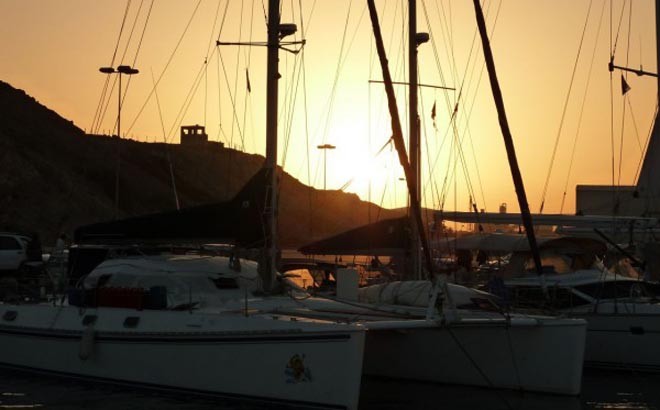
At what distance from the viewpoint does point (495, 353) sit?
15.9 m

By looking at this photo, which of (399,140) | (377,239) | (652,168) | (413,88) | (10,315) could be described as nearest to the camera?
(399,140)

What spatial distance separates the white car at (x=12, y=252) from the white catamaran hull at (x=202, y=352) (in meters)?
15.1

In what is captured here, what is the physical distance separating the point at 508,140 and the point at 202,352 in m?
6.91

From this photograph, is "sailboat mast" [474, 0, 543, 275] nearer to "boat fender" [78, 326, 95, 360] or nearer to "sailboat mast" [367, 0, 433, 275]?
"sailboat mast" [367, 0, 433, 275]

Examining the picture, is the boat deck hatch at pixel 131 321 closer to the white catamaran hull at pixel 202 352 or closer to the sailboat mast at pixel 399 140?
the white catamaran hull at pixel 202 352

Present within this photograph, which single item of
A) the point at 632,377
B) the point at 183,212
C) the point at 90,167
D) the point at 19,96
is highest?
the point at 19,96

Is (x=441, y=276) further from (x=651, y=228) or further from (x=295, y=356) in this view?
(x=651, y=228)

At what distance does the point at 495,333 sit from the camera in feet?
51.4

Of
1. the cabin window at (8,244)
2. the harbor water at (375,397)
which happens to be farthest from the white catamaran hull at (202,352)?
the cabin window at (8,244)

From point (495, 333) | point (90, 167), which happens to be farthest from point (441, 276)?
point (90, 167)

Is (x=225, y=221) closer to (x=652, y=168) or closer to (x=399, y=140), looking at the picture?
(x=399, y=140)

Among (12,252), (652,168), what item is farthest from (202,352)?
(12,252)

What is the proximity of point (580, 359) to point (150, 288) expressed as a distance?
22.1 ft

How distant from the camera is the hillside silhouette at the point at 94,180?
8575 cm
